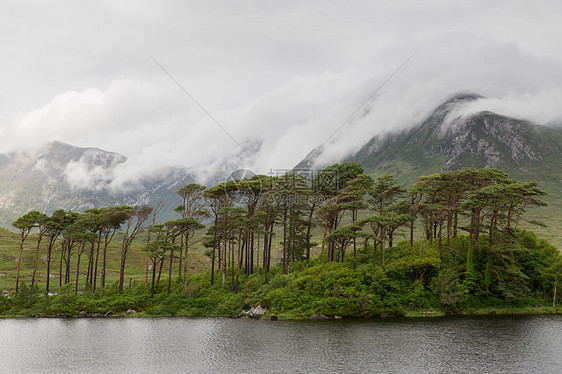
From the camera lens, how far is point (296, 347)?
37.5m

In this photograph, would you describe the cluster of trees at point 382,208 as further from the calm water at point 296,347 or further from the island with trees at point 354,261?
the calm water at point 296,347

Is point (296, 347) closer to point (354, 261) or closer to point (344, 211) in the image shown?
point (354, 261)

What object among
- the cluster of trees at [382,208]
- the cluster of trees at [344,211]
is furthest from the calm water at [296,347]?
the cluster of trees at [382,208]

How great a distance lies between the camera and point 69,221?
78.8m

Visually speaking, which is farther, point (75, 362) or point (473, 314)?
point (473, 314)

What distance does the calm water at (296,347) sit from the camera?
3131 cm

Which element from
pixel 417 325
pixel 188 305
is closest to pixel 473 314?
pixel 417 325

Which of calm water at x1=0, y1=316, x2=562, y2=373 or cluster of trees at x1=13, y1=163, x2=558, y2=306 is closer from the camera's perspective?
calm water at x1=0, y1=316, x2=562, y2=373

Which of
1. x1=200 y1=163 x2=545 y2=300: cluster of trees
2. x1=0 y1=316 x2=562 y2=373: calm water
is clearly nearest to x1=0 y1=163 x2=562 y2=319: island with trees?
x1=200 y1=163 x2=545 y2=300: cluster of trees

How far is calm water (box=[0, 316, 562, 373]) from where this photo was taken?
31.3 meters

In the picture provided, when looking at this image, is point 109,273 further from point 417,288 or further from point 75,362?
point 417,288

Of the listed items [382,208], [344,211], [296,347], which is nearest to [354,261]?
[344,211]

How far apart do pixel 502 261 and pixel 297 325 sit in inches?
1468

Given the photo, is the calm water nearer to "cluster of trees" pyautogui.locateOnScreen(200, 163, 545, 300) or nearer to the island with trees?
the island with trees
